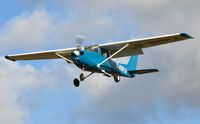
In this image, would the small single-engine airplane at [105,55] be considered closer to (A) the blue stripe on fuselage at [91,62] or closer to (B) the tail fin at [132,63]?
(A) the blue stripe on fuselage at [91,62]

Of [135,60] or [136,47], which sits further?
[135,60]

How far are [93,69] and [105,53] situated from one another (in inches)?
102

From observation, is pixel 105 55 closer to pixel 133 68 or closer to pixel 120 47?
pixel 120 47

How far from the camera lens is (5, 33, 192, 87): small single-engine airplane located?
4294 cm

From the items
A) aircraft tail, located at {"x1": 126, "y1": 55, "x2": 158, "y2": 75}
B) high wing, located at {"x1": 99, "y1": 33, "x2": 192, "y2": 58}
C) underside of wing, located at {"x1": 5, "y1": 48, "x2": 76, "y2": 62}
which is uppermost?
underside of wing, located at {"x1": 5, "y1": 48, "x2": 76, "y2": 62}

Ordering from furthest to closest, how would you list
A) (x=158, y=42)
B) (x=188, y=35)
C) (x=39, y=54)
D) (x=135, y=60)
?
(x=135, y=60)
(x=39, y=54)
(x=158, y=42)
(x=188, y=35)

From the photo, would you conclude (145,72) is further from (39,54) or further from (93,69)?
(39,54)

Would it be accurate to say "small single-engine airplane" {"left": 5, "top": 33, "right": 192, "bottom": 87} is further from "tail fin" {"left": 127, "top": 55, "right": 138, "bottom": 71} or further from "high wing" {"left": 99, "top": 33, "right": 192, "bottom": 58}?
"tail fin" {"left": 127, "top": 55, "right": 138, "bottom": 71}

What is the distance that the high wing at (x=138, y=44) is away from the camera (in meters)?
Answer: 43.8

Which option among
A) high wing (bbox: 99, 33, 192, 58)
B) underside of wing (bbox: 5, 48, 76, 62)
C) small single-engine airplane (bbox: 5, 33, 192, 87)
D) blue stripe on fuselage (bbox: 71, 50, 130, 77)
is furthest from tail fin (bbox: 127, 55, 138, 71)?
underside of wing (bbox: 5, 48, 76, 62)

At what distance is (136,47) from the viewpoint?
46500mm

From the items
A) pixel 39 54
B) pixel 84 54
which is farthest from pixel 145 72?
pixel 39 54

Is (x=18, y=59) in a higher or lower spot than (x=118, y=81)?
higher

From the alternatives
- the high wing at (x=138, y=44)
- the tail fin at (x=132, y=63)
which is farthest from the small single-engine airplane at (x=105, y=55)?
the tail fin at (x=132, y=63)
